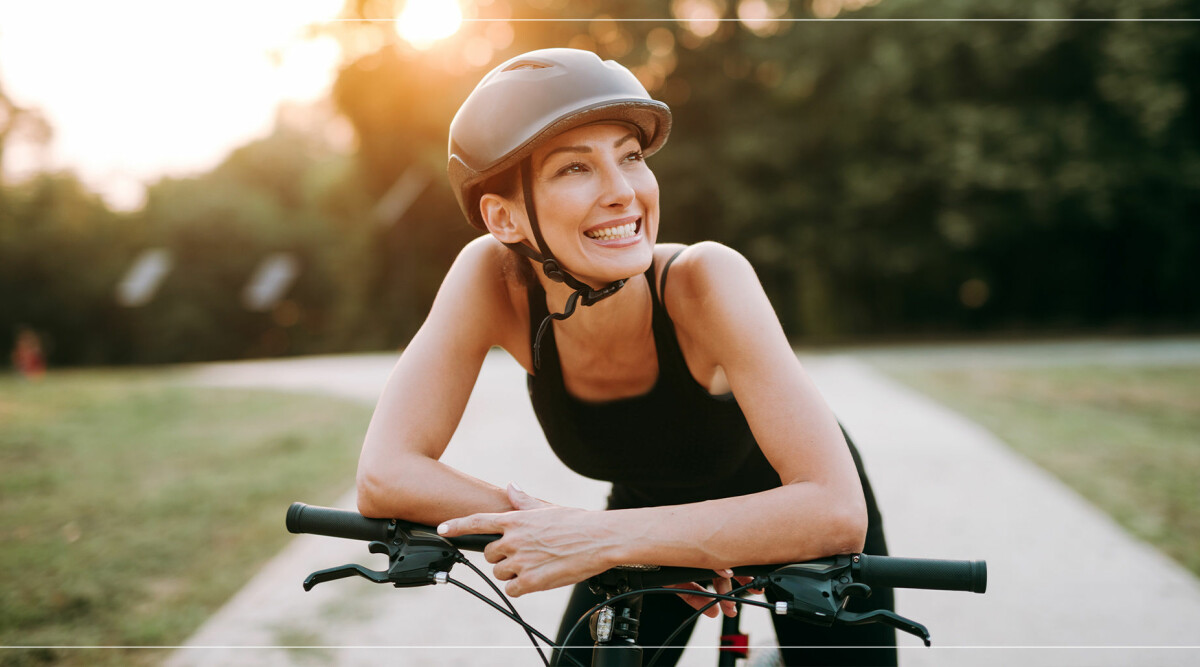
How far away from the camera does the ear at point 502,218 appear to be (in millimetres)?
1799

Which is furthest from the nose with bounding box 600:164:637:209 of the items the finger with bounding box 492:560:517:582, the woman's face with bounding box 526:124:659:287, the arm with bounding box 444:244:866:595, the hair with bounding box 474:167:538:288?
the finger with bounding box 492:560:517:582

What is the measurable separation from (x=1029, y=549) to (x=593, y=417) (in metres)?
3.95

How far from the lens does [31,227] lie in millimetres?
27766

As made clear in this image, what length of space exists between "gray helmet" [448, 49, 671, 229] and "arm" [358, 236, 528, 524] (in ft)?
0.96

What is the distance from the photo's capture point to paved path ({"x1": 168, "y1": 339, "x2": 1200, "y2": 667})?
3.56m

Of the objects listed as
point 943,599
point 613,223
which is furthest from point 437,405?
point 943,599

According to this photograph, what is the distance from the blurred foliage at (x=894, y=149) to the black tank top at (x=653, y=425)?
12.6 meters

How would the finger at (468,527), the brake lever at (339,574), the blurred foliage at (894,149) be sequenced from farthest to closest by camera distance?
the blurred foliage at (894,149)
the finger at (468,527)
the brake lever at (339,574)

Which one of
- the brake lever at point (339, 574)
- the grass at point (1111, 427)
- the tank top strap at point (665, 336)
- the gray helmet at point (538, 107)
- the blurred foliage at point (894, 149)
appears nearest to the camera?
the brake lever at point (339, 574)

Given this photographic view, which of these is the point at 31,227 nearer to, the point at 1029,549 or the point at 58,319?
the point at 58,319

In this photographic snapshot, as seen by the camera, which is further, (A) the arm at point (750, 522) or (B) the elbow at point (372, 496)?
(B) the elbow at point (372, 496)

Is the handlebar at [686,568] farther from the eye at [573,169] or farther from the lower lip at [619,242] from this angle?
the eye at [573,169]

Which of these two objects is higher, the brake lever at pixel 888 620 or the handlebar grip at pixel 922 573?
the handlebar grip at pixel 922 573

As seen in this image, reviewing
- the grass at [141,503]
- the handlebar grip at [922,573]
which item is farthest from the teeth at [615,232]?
the grass at [141,503]
